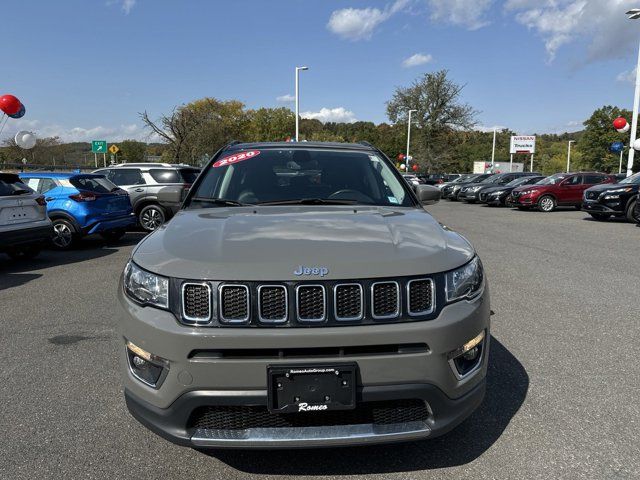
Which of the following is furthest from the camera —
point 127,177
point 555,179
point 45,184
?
point 555,179

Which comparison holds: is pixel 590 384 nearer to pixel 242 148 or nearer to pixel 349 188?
pixel 349 188

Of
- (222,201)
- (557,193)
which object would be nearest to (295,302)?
(222,201)

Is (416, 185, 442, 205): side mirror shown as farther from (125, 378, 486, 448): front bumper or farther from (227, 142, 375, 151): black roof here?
(125, 378, 486, 448): front bumper

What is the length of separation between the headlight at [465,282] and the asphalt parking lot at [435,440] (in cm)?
91

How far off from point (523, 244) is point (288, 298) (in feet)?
30.6

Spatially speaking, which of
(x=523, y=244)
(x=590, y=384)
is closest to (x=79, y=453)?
(x=590, y=384)

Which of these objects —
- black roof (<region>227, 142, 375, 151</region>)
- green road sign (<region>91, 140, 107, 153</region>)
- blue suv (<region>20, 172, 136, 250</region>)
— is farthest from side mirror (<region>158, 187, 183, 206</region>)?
green road sign (<region>91, 140, 107, 153</region>)

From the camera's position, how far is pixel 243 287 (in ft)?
6.91

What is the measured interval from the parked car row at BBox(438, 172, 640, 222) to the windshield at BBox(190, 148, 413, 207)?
43.5 feet

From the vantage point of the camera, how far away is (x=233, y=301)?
211 centimetres

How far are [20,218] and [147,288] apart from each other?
6.91m

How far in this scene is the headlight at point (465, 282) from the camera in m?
2.27

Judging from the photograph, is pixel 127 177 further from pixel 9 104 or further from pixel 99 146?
pixel 99 146

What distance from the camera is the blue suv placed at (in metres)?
9.64
